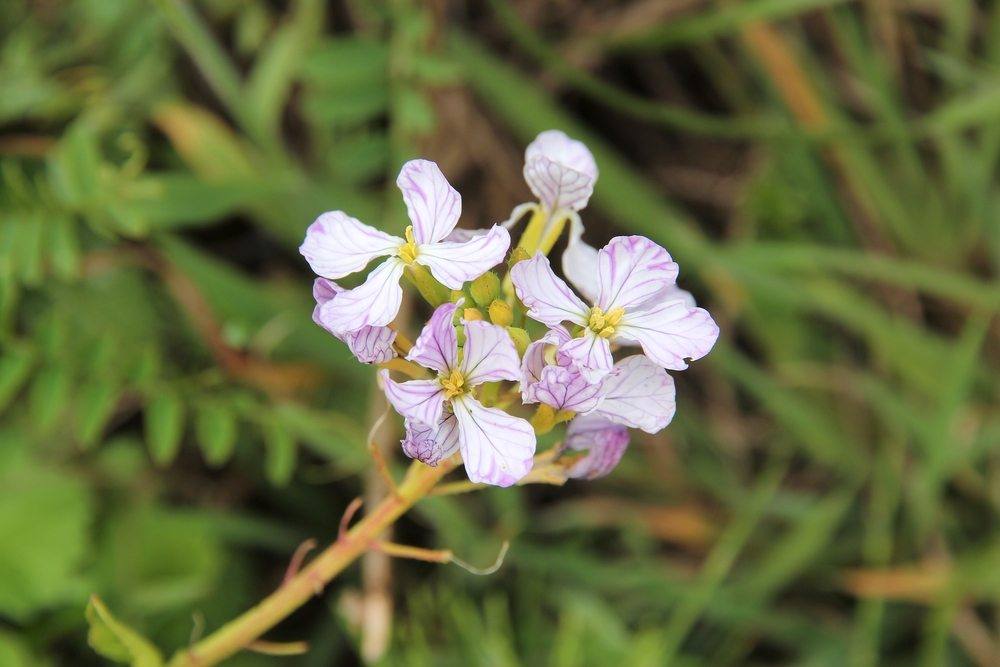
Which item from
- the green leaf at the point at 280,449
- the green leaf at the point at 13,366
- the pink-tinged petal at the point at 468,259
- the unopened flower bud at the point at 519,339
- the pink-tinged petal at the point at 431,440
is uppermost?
the pink-tinged petal at the point at 468,259

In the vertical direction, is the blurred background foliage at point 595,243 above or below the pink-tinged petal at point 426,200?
below

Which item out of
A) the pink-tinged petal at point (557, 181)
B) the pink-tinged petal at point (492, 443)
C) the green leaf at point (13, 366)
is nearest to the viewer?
the pink-tinged petal at point (492, 443)

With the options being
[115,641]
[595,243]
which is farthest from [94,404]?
[595,243]

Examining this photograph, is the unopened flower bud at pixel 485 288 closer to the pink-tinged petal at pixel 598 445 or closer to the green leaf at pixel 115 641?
the pink-tinged petal at pixel 598 445

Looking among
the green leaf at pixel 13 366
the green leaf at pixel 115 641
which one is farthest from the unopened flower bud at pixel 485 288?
the green leaf at pixel 13 366

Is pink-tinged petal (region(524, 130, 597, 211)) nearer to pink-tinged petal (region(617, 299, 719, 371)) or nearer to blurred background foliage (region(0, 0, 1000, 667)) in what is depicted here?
pink-tinged petal (region(617, 299, 719, 371))

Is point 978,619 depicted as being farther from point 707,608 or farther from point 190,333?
point 190,333

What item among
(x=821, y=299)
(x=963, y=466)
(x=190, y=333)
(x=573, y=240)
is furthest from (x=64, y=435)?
(x=963, y=466)
